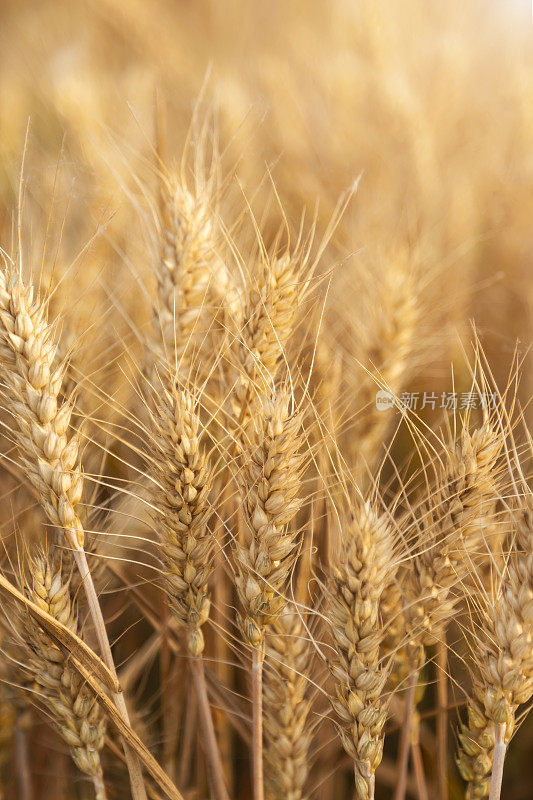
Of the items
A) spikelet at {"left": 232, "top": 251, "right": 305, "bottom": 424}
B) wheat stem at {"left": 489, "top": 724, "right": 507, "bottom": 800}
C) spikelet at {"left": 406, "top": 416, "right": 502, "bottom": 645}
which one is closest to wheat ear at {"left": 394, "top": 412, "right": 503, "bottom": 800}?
spikelet at {"left": 406, "top": 416, "right": 502, "bottom": 645}

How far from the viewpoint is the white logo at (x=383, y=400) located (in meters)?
0.83

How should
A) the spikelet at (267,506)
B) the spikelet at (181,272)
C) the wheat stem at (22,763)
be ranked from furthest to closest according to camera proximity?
the wheat stem at (22,763)
the spikelet at (181,272)
the spikelet at (267,506)

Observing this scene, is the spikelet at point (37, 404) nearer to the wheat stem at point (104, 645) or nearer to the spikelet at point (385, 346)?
the wheat stem at point (104, 645)

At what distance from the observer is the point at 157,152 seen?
776 mm

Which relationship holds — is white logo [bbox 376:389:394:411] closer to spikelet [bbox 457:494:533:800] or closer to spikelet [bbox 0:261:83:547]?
spikelet [bbox 457:494:533:800]

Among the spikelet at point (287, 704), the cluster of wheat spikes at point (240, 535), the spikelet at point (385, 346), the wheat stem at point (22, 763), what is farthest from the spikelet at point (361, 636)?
the wheat stem at point (22, 763)

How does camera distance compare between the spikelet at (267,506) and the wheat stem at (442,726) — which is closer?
the spikelet at (267,506)

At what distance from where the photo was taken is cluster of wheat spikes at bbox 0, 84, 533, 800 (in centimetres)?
60

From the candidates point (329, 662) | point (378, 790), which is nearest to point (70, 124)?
point (329, 662)

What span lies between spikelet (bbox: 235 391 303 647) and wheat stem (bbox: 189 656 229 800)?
109 mm

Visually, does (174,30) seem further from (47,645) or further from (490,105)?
(47,645)

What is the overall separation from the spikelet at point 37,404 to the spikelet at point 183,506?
0.31ft

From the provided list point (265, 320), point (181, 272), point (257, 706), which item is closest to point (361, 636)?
point (257, 706)

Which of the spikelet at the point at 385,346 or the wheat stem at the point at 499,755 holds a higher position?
the spikelet at the point at 385,346
